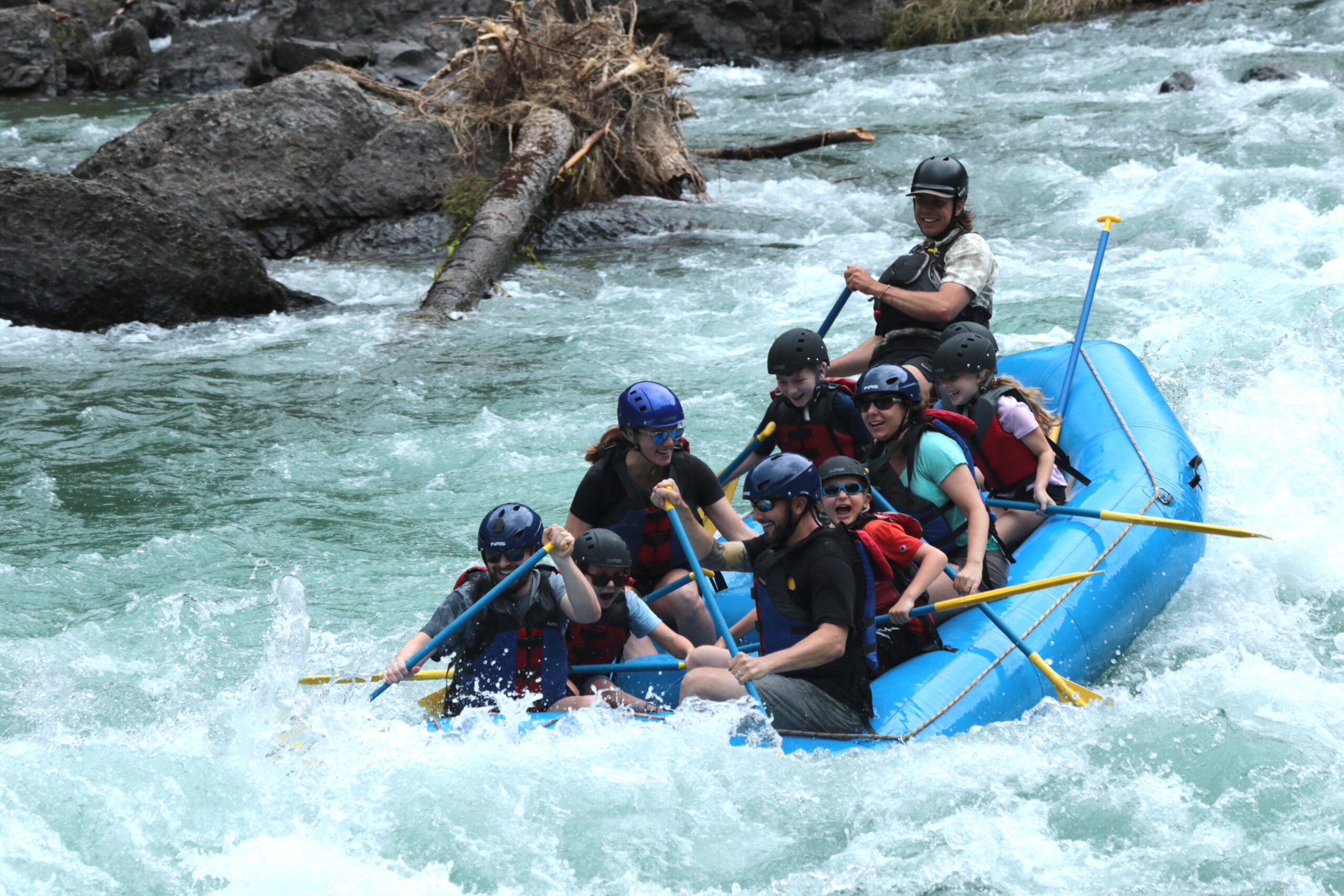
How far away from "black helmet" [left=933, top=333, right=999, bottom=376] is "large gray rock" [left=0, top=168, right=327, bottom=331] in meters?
6.23

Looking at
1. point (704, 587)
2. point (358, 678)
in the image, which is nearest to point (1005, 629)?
point (704, 587)

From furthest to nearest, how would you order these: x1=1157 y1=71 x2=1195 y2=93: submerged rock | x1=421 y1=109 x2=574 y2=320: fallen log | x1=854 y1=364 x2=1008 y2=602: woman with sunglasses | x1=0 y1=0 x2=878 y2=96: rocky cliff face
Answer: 1. x1=0 y1=0 x2=878 y2=96: rocky cliff face
2. x1=1157 y1=71 x2=1195 y2=93: submerged rock
3. x1=421 y1=109 x2=574 y2=320: fallen log
4. x1=854 y1=364 x2=1008 y2=602: woman with sunglasses

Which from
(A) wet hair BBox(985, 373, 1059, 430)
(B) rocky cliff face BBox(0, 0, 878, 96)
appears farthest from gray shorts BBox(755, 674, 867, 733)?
(B) rocky cliff face BBox(0, 0, 878, 96)

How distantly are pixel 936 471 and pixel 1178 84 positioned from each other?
11.9 metres

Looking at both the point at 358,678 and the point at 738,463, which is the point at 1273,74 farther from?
the point at 358,678

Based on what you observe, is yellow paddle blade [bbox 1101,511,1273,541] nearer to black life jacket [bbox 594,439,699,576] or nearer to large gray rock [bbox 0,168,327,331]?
black life jacket [bbox 594,439,699,576]

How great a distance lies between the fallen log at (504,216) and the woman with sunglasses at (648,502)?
492 cm

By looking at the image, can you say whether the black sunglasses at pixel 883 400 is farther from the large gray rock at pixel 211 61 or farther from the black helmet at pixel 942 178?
the large gray rock at pixel 211 61

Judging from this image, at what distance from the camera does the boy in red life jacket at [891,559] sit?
3918mm

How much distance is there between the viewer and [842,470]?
3906 millimetres

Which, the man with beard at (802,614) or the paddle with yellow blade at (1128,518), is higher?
the man with beard at (802,614)

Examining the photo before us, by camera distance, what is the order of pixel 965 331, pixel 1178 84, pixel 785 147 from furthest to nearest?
pixel 1178 84
pixel 785 147
pixel 965 331

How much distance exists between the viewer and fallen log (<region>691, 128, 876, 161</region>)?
13039 mm

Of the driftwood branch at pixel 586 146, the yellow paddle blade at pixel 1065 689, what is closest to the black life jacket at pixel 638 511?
the yellow paddle blade at pixel 1065 689
